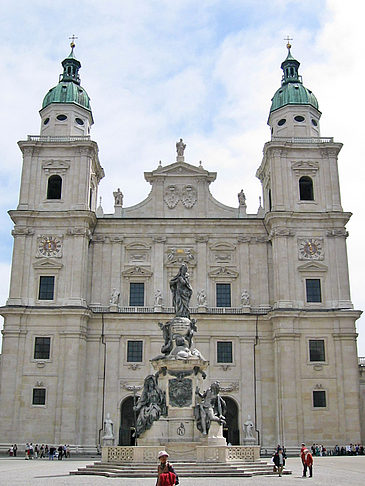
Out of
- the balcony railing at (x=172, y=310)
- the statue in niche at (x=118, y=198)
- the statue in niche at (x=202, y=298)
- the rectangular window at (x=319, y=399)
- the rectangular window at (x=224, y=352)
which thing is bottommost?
the rectangular window at (x=319, y=399)

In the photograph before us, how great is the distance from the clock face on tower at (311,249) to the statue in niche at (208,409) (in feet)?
63.3

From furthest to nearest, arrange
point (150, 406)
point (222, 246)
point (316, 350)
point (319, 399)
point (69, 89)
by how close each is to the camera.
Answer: point (69, 89), point (222, 246), point (316, 350), point (319, 399), point (150, 406)

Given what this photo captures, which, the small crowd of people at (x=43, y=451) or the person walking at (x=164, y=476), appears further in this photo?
the small crowd of people at (x=43, y=451)

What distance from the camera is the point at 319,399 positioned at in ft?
117

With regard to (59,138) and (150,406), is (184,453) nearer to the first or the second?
(150,406)

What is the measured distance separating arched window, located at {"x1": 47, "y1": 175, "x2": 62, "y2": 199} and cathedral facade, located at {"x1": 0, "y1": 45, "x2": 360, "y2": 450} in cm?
11

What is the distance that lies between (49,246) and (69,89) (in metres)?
12.1

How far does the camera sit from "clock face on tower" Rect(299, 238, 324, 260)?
38469mm

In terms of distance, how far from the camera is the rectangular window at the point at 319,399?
35469 mm

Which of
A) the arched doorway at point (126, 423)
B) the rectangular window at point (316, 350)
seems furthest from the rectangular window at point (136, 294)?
the rectangular window at point (316, 350)

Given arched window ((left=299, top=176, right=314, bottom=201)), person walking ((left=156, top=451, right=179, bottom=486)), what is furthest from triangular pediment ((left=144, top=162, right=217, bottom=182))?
person walking ((left=156, top=451, right=179, bottom=486))

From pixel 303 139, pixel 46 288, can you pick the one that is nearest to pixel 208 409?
pixel 46 288

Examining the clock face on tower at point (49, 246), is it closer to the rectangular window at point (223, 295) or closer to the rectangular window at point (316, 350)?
the rectangular window at point (223, 295)

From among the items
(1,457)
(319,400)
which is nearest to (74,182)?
(1,457)
